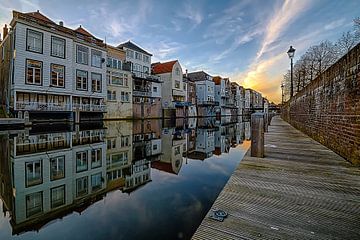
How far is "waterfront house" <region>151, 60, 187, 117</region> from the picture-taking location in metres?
41.0

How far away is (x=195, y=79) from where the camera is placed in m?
58.5

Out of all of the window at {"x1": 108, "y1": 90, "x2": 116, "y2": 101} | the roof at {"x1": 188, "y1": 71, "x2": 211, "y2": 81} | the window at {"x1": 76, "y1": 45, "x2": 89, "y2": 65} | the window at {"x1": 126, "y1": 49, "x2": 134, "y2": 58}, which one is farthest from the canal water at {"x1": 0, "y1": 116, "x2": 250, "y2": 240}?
the roof at {"x1": 188, "y1": 71, "x2": 211, "y2": 81}

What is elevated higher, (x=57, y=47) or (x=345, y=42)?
(x=345, y=42)

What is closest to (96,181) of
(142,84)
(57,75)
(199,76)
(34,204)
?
(34,204)

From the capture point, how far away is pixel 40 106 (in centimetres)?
2002

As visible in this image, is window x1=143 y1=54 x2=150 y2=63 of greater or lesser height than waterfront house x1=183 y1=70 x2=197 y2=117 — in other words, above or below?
above

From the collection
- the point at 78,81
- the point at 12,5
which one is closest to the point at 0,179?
the point at 78,81

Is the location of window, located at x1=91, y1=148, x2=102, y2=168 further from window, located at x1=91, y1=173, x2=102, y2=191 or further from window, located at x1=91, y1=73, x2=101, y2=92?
window, located at x1=91, y1=73, x2=101, y2=92

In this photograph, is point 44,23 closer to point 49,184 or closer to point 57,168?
point 57,168

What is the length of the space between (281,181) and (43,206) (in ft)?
14.3

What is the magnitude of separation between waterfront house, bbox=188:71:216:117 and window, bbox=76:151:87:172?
4658cm

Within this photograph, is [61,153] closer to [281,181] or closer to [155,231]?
[155,231]

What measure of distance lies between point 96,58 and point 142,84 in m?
10.3

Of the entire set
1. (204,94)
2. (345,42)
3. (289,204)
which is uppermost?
(345,42)
